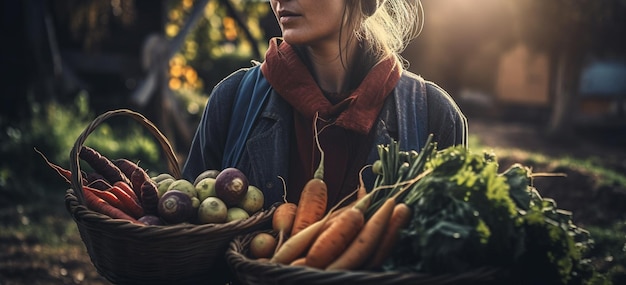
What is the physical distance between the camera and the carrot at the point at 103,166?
7.27 ft

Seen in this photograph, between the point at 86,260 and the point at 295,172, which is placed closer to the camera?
the point at 295,172

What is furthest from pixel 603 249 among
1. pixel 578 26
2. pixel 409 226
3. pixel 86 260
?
pixel 578 26

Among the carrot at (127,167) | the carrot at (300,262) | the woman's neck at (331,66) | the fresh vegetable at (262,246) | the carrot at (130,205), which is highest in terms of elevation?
the woman's neck at (331,66)

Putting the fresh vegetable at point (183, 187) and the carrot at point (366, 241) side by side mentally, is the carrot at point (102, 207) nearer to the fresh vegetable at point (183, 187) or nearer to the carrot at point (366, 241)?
the fresh vegetable at point (183, 187)

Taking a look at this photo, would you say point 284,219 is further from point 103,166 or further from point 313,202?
point 103,166

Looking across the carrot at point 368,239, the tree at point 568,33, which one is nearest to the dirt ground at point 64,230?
the tree at point 568,33

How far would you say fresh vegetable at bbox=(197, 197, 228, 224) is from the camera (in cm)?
200

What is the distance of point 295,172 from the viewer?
2.35 m

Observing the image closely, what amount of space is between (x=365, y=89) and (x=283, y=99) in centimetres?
28

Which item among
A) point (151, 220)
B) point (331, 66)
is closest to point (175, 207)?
point (151, 220)

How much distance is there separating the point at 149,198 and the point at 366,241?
0.66m

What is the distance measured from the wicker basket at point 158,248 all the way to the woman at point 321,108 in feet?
1.31

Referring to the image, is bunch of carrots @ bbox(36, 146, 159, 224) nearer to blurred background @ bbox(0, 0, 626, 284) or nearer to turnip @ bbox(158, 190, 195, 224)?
turnip @ bbox(158, 190, 195, 224)

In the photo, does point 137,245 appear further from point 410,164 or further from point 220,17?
point 220,17
